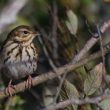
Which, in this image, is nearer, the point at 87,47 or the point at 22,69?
the point at 87,47

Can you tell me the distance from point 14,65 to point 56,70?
126 cm

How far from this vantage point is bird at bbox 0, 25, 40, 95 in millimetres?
4991

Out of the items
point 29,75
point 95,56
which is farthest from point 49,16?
point 95,56

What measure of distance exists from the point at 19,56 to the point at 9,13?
715mm

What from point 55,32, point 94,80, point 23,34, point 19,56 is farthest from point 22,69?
point 94,80

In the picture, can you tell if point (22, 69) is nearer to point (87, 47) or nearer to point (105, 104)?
point (87, 47)

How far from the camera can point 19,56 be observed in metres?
4.99

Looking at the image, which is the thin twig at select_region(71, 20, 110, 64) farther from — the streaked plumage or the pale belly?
the pale belly

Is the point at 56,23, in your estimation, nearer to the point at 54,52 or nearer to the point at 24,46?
the point at 54,52

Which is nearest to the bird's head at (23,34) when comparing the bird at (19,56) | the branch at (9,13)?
the bird at (19,56)

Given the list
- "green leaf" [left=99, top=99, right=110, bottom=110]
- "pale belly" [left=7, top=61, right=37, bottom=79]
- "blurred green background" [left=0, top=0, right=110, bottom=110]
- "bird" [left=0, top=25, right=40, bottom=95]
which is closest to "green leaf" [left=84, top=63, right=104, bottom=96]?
"green leaf" [left=99, top=99, right=110, bottom=110]

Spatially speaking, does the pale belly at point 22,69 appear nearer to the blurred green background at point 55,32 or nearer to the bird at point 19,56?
the bird at point 19,56

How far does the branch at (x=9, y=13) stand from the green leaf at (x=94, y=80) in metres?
2.03

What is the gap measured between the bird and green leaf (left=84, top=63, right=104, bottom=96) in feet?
4.38
